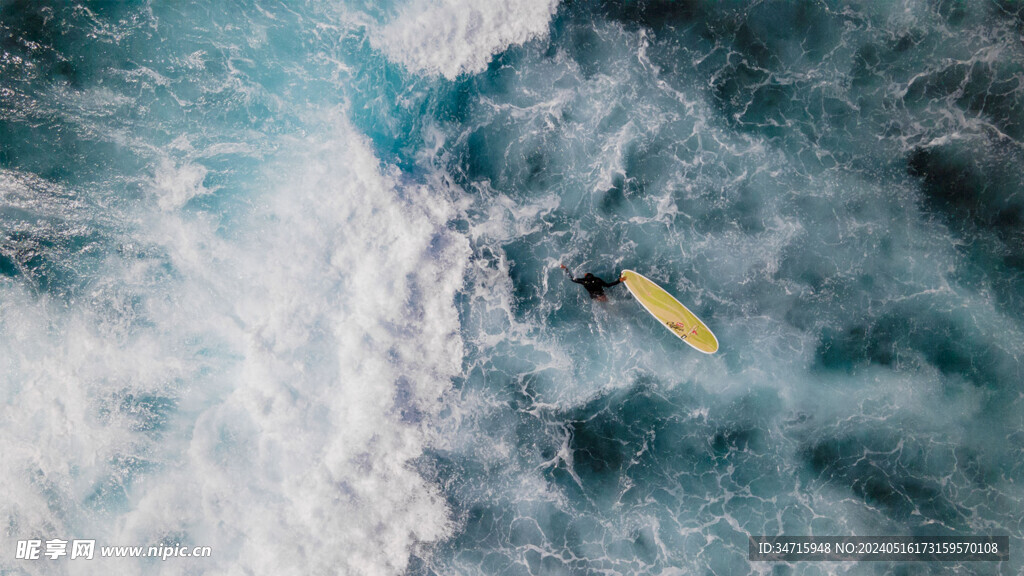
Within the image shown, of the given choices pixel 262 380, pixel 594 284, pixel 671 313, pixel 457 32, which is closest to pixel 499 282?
pixel 594 284

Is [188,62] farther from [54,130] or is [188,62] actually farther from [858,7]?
[858,7]

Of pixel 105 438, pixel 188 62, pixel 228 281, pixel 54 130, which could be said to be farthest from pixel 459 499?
pixel 54 130

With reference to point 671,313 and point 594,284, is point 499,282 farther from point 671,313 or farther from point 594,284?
point 671,313

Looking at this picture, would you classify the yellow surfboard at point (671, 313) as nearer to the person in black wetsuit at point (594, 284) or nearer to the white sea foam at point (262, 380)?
the person in black wetsuit at point (594, 284)

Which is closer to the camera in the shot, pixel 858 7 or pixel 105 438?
pixel 858 7

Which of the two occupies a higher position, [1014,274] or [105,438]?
[1014,274]

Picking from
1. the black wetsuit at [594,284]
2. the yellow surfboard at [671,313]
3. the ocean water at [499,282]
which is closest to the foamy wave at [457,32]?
the ocean water at [499,282]
